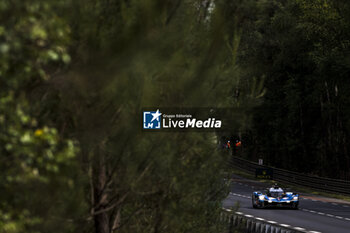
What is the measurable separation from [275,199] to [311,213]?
1.66 meters

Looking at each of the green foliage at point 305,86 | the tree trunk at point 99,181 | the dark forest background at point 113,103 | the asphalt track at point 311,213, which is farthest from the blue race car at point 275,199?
the tree trunk at point 99,181

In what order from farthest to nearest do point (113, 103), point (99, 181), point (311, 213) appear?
point (311, 213) < point (99, 181) < point (113, 103)

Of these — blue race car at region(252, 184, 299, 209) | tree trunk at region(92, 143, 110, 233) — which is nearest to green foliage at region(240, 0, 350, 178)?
blue race car at region(252, 184, 299, 209)

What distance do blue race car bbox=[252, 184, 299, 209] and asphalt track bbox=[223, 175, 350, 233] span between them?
1.01 ft

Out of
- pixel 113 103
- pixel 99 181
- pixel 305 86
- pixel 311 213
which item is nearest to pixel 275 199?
pixel 311 213

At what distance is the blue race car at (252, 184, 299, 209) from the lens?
1281 inches

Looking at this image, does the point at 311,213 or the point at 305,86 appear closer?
the point at 311,213

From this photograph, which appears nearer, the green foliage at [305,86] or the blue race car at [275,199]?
the blue race car at [275,199]

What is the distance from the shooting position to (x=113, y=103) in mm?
7781

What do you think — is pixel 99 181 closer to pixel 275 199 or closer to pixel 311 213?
pixel 275 199

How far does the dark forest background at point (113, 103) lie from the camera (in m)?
5.69

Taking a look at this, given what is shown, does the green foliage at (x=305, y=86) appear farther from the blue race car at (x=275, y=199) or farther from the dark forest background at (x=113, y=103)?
the dark forest background at (x=113, y=103)

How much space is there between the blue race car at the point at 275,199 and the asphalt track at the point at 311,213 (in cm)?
31

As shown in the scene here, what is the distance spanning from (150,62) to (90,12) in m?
0.79
